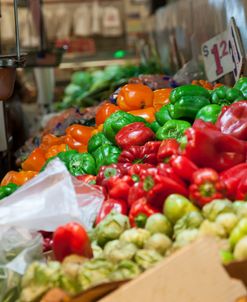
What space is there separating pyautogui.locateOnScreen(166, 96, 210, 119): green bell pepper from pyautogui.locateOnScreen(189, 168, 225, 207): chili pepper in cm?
110

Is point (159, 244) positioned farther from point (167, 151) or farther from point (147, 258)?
point (167, 151)

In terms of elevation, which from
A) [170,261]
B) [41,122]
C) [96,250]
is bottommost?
[41,122]

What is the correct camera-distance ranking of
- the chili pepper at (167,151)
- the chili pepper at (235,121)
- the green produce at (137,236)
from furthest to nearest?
the chili pepper at (235,121) → the chili pepper at (167,151) → the green produce at (137,236)

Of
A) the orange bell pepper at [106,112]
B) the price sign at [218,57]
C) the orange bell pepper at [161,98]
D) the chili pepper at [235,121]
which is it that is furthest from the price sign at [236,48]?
the chili pepper at [235,121]

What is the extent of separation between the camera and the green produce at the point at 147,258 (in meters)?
2.06

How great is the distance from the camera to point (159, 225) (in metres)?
2.26

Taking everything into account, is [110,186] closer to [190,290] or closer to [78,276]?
[78,276]

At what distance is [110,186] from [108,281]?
84 centimetres

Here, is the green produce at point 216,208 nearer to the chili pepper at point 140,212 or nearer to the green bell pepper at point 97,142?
the chili pepper at point 140,212

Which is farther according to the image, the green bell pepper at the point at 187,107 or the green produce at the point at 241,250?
the green bell pepper at the point at 187,107

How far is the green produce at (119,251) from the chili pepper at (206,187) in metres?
0.28

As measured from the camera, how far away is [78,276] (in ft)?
6.68

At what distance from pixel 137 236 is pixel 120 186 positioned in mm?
422

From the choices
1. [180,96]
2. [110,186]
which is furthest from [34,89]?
[110,186]
